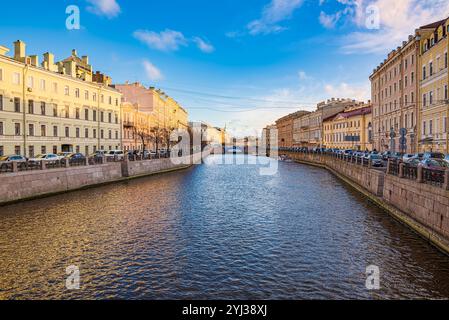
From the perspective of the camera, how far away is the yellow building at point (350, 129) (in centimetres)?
7525

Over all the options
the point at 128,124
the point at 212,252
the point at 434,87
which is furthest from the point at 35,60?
the point at 434,87

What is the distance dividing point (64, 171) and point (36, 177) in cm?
363

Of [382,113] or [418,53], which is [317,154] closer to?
[382,113]

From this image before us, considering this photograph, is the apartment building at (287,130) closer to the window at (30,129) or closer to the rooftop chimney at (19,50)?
the rooftop chimney at (19,50)

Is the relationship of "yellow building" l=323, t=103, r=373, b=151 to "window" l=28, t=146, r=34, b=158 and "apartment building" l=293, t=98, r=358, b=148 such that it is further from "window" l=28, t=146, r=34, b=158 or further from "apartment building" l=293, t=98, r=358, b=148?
"window" l=28, t=146, r=34, b=158

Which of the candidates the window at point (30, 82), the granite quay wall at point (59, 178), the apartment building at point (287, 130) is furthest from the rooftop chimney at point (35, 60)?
the apartment building at point (287, 130)

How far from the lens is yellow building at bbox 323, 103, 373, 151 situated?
75.2 m

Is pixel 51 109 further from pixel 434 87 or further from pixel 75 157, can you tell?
pixel 434 87

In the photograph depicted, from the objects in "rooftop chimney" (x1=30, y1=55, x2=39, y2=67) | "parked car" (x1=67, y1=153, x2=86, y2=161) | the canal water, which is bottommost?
the canal water

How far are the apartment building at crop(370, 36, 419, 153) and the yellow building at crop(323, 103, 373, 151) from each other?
14.4ft

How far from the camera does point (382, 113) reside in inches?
2442

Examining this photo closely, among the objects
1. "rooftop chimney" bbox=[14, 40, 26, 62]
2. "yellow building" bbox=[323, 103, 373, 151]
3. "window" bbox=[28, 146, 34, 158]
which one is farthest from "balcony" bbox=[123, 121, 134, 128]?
"yellow building" bbox=[323, 103, 373, 151]

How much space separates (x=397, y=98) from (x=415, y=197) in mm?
42399
